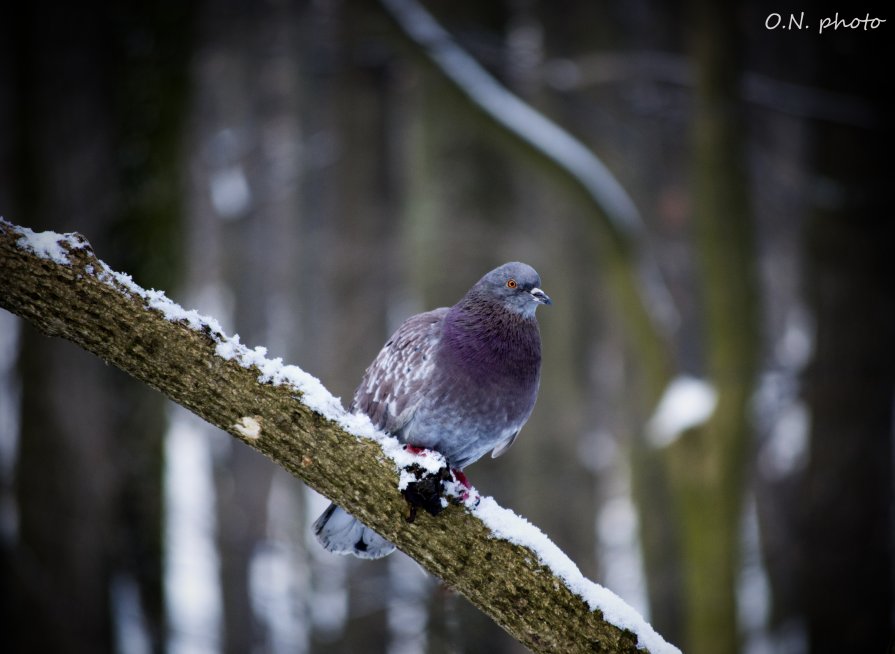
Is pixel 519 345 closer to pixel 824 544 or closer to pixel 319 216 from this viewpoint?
pixel 824 544

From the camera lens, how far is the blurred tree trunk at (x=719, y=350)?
4.57 meters

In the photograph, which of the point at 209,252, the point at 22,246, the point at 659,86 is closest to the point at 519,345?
the point at 22,246

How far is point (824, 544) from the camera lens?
5.01m

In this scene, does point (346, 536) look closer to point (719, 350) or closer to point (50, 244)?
point (50, 244)

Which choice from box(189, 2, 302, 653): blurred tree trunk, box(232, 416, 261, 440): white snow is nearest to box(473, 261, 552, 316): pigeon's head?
box(232, 416, 261, 440): white snow

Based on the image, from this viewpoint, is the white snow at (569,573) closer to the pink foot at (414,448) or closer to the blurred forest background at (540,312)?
the pink foot at (414,448)

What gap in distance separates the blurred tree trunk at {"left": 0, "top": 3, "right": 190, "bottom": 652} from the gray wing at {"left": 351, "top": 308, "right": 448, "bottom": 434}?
7.85 ft

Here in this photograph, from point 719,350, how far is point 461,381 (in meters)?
2.55

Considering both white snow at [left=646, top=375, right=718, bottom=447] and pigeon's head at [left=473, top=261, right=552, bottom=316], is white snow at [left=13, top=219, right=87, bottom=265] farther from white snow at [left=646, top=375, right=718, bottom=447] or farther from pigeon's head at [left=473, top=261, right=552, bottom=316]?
white snow at [left=646, top=375, right=718, bottom=447]

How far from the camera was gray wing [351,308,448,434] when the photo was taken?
2951 millimetres

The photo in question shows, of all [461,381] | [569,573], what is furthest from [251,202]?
Answer: [569,573]

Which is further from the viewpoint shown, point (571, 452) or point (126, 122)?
point (571, 452)

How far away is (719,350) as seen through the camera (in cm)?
470

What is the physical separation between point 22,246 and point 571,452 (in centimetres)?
441
